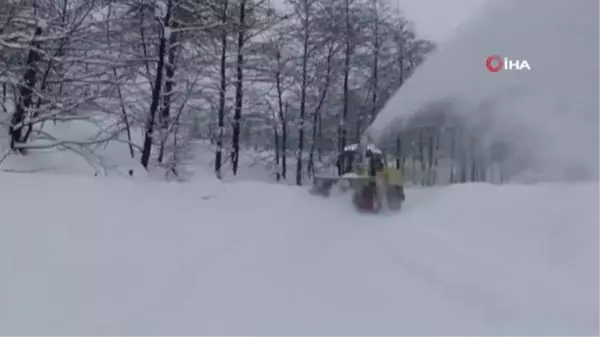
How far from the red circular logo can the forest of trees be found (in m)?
1.31

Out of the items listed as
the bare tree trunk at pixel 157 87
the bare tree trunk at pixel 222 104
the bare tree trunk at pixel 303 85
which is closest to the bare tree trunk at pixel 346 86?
the bare tree trunk at pixel 303 85

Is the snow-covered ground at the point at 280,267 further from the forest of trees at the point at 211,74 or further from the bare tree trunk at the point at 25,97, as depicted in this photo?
the bare tree trunk at the point at 25,97

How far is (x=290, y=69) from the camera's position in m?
23.2

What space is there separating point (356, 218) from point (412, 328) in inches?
224

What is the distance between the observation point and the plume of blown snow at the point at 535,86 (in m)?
7.60

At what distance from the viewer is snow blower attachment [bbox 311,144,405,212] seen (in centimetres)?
1051

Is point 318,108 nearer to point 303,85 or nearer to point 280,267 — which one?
point 303,85

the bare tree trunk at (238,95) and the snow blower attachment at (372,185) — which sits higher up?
the bare tree trunk at (238,95)

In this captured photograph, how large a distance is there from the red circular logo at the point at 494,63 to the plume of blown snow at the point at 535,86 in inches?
2.8

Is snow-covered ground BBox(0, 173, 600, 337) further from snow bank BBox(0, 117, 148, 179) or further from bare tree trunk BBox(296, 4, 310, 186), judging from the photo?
bare tree trunk BBox(296, 4, 310, 186)

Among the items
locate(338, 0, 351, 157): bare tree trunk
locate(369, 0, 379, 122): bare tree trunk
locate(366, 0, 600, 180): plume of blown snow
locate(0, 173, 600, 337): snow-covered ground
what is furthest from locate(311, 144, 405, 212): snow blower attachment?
locate(369, 0, 379, 122): bare tree trunk

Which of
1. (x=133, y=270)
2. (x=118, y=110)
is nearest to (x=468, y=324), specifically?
(x=133, y=270)

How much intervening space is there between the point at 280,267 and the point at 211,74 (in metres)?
13.9

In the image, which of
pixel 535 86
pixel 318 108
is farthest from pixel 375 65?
pixel 535 86
